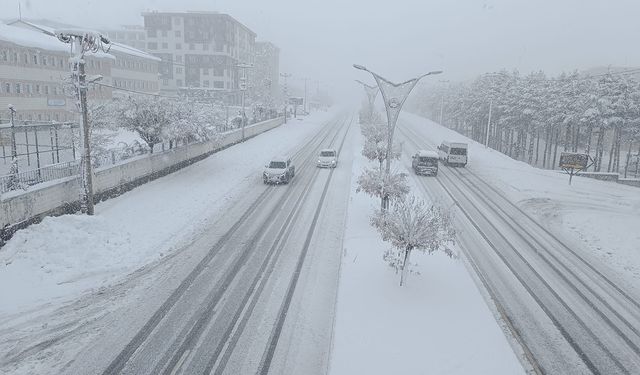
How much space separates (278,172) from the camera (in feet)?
109

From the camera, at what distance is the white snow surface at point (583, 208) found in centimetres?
2156

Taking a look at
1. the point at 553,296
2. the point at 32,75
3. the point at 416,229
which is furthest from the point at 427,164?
the point at 32,75

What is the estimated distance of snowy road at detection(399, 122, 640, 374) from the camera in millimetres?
12281

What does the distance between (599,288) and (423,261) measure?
6501mm

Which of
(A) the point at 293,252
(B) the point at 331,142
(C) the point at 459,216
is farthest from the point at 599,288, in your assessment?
(B) the point at 331,142

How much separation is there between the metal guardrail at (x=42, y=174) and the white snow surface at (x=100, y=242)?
6.78 ft

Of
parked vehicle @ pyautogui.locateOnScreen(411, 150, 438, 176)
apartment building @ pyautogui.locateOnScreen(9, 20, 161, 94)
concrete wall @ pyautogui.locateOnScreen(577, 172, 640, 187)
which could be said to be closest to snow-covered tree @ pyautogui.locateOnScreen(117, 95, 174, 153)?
parked vehicle @ pyautogui.locateOnScreen(411, 150, 438, 176)

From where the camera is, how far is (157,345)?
1184 centimetres

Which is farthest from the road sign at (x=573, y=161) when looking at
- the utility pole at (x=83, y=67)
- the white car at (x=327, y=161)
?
the utility pole at (x=83, y=67)

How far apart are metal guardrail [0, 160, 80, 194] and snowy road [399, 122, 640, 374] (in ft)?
62.5

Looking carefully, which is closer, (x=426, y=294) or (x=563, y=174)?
(x=426, y=294)

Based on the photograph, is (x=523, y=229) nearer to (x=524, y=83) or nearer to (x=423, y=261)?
(x=423, y=261)

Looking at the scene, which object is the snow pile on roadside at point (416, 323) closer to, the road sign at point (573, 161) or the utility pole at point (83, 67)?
→ the utility pole at point (83, 67)

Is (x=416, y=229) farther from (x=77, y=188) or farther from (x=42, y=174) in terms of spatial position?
(x=42, y=174)
